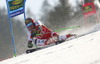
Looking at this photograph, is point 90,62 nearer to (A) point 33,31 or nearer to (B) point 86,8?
(A) point 33,31

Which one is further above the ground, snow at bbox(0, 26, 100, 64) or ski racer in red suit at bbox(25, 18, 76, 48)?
snow at bbox(0, 26, 100, 64)

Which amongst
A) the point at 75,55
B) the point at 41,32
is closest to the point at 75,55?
the point at 75,55

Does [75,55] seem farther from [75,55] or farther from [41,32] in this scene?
[41,32]

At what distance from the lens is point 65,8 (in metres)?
27.4

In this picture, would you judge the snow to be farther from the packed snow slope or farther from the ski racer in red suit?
the ski racer in red suit

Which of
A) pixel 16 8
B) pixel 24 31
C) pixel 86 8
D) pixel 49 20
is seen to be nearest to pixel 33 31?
pixel 16 8

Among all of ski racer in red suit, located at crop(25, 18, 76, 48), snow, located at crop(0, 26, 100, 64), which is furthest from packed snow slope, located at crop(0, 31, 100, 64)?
ski racer in red suit, located at crop(25, 18, 76, 48)

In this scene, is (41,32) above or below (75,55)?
below

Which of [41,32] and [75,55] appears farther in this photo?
[41,32]

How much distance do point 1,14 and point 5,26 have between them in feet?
11.7

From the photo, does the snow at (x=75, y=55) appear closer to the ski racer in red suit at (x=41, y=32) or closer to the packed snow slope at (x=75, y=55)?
the packed snow slope at (x=75, y=55)

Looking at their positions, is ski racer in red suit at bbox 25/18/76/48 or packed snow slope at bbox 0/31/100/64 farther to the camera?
ski racer in red suit at bbox 25/18/76/48

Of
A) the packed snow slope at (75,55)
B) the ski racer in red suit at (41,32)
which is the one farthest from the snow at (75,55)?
the ski racer in red suit at (41,32)

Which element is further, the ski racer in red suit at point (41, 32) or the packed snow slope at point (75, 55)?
the ski racer in red suit at point (41, 32)
